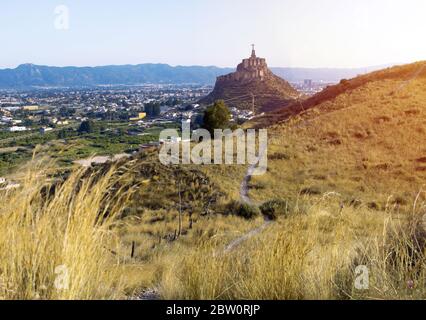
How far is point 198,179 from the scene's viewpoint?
1719 cm

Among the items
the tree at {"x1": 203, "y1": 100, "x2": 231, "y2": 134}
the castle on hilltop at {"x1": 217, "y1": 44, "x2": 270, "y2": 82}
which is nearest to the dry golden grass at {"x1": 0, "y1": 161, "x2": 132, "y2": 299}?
the tree at {"x1": 203, "y1": 100, "x2": 231, "y2": 134}

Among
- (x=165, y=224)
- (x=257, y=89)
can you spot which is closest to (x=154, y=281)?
(x=165, y=224)

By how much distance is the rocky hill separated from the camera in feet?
148

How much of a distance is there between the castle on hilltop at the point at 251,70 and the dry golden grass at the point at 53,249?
50042mm

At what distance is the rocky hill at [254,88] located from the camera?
45062 millimetres

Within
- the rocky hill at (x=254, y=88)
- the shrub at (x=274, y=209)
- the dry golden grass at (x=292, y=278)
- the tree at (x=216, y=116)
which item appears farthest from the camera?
the rocky hill at (x=254, y=88)

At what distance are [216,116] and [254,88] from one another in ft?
→ 87.0

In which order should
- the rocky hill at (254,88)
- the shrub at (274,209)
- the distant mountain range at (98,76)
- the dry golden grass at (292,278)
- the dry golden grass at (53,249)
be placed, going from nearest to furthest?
the dry golden grass at (53,249)
the dry golden grass at (292,278)
the shrub at (274,209)
the rocky hill at (254,88)
the distant mountain range at (98,76)

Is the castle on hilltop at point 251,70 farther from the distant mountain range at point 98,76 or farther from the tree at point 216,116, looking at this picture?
the distant mountain range at point 98,76

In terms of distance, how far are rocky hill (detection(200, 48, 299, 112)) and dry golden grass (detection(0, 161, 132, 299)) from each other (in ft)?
125

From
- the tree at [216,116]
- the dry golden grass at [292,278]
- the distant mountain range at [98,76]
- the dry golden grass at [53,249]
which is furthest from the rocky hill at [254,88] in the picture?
the dry golden grass at [53,249]

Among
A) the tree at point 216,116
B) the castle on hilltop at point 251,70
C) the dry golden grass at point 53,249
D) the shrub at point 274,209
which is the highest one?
the castle on hilltop at point 251,70
